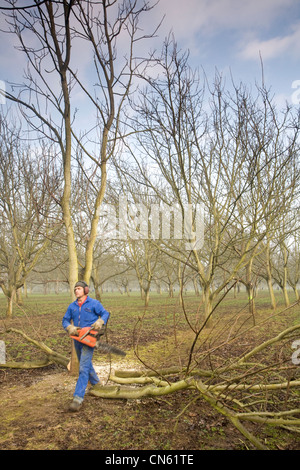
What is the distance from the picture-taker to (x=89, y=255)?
5.23m

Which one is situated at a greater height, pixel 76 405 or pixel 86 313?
pixel 86 313

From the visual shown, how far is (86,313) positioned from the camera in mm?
4051

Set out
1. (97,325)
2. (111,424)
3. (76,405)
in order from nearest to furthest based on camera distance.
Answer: (111,424) < (76,405) < (97,325)

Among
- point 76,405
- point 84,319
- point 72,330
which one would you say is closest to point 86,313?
point 84,319

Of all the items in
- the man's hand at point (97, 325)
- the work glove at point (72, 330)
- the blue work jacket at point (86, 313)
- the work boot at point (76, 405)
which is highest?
the blue work jacket at point (86, 313)

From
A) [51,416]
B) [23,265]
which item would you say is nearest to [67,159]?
[51,416]

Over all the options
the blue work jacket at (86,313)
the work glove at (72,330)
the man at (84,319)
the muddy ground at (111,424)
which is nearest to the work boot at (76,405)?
the muddy ground at (111,424)

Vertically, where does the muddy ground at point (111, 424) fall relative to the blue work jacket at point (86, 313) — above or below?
below

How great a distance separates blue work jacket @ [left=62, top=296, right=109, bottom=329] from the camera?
404 centimetres

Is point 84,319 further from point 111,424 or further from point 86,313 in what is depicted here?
point 111,424

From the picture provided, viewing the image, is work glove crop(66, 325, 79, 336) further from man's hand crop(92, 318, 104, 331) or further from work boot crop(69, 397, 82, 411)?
work boot crop(69, 397, 82, 411)

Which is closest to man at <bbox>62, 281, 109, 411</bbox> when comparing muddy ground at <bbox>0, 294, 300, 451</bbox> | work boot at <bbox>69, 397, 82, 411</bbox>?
work boot at <bbox>69, 397, 82, 411</bbox>

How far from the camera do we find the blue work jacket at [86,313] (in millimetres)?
4035

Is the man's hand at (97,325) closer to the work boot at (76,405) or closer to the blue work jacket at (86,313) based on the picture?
the blue work jacket at (86,313)
